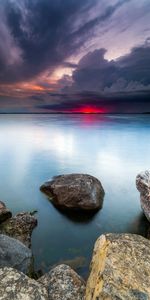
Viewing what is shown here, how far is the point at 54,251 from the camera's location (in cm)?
922

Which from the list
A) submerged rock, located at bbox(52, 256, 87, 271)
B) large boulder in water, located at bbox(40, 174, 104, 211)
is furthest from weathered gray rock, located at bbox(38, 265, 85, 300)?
large boulder in water, located at bbox(40, 174, 104, 211)

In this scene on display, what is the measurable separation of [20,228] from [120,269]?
5894 mm

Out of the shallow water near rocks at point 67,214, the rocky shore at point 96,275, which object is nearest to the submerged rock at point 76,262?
the shallow water near rocks at point 67,214

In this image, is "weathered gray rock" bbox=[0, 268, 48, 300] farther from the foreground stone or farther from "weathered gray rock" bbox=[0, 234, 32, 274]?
"weathered gray rock" bbox=[0, 234, 32, 274]

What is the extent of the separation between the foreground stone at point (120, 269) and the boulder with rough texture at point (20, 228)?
180 inches

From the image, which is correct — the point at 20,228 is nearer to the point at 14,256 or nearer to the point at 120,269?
the point at 14,256

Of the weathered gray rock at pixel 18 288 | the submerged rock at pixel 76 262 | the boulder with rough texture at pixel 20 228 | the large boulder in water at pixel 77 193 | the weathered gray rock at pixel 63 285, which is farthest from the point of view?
the large boulder in water at pixel 77 193

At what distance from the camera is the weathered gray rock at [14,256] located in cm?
657

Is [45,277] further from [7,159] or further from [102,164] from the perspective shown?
[7,159]

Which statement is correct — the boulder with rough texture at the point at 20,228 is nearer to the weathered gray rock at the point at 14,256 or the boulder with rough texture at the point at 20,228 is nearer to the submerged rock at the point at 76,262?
the submerged rock at the point at 76,262

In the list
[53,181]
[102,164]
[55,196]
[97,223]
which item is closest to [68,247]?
[97,223]

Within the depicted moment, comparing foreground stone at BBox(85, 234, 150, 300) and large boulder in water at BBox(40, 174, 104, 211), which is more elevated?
foreground stone at BBox(85, 234, 150, 300)

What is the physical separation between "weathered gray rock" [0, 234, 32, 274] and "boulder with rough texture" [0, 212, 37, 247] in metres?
1.95

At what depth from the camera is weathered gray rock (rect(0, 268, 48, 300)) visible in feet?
14.4
